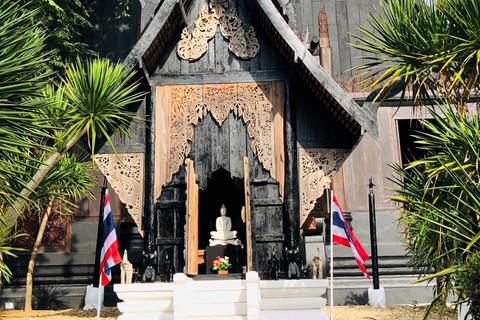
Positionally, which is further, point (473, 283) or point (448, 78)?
point (448, 78)

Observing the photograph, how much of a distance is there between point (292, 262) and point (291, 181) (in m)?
1.51

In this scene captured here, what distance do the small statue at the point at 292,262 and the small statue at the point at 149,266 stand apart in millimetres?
2323

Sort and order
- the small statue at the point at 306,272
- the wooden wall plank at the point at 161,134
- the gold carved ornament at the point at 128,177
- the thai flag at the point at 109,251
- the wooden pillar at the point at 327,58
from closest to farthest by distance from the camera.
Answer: the small statue at the point at 306,272 → the thai flag at the point at 109,251 → the gold carved ornament at the point at 128,177 → the wooden wall plank at the point at 161,134 → the wooden pillar at the point at 327,58

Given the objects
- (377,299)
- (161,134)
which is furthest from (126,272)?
(377,299)

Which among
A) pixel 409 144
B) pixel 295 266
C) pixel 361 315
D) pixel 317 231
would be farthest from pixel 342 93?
pixel 409 144

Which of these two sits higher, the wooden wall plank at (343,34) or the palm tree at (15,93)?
the wooden wall plank at (343,34)

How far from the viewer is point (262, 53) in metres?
10.6

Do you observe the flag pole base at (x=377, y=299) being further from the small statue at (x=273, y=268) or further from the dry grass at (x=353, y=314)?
the small statue at (x=273, y=268)

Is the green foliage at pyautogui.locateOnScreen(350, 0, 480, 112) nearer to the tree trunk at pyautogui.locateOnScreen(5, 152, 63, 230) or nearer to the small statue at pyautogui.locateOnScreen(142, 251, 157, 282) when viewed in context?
the small statue at pyautogui.locateOnScreen(142, 251, 157, 282)

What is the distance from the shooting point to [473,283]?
601cm

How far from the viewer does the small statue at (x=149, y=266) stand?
30.6 ft

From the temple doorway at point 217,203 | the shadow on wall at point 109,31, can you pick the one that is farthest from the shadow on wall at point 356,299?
the shadow on wall at point 109,31

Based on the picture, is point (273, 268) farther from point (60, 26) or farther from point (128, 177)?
point (60, 26)

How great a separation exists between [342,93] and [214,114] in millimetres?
2525
